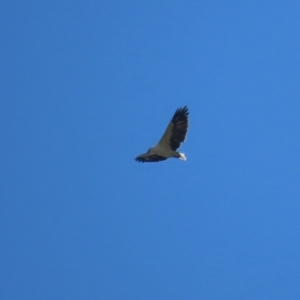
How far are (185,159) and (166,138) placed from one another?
924mm

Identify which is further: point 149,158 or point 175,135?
point 149,158

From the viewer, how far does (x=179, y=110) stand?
41.9 metres

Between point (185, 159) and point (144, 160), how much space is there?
1.87 metres

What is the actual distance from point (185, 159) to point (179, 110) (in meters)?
1.61

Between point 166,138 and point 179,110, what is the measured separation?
989mm

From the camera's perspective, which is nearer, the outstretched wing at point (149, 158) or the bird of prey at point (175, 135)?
the bird of prey at point (175, 135)

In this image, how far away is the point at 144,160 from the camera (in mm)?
42844

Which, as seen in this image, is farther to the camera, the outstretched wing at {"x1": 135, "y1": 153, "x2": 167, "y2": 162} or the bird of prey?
the outstretched wing at {"x1": 135, "y1": 153, "x2": 167, "y2": 162}

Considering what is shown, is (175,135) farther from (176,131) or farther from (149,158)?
(149,158)

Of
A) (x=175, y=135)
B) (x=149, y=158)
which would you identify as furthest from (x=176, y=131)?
(x=149, y=158)
